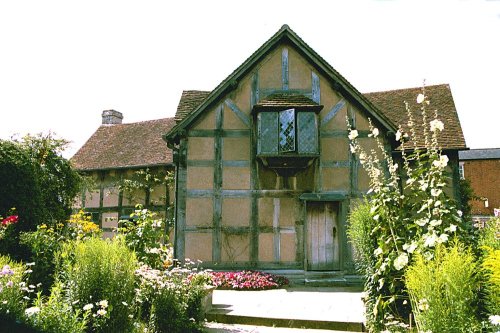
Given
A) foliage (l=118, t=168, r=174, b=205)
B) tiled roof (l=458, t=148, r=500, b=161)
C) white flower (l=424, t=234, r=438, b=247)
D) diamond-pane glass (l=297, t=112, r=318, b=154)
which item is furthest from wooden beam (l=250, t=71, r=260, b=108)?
tiled roof (l=458, t=148, r=500, b=161)

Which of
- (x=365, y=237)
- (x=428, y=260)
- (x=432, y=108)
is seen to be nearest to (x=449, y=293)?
(x=428, y=260)

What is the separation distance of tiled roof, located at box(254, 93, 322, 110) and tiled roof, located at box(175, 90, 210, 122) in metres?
3.24

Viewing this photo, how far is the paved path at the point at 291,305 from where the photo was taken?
25.2 feet

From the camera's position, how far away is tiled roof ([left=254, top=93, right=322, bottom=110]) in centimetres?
1216

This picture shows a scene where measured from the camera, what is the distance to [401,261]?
5605 mm

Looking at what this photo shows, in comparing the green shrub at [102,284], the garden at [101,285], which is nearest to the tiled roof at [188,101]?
the garden at [101,285]

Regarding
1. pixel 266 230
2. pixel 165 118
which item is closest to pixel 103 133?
pixel 165 118

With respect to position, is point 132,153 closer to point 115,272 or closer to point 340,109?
point 340,109

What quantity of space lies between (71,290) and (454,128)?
1306cm

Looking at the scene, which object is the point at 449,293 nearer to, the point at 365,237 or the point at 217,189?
the point at 365,237

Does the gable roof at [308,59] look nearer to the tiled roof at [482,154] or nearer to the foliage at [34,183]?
the foliage at [34,183]

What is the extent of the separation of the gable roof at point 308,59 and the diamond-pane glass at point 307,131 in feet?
4.48

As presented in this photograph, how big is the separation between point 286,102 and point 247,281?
16.5ft

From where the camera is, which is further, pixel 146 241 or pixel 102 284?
pixel 146 241
